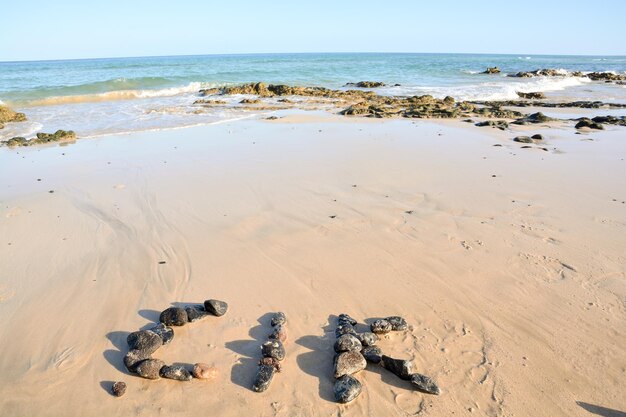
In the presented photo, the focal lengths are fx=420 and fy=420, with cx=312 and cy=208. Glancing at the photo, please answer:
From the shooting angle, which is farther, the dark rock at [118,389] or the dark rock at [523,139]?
the dark rock at [523,139]

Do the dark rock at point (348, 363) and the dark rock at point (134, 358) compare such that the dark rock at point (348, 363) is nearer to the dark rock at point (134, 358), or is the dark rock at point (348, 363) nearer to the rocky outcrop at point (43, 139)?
the dark rock at point (134, 358)

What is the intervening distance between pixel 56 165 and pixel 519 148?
34.5ft

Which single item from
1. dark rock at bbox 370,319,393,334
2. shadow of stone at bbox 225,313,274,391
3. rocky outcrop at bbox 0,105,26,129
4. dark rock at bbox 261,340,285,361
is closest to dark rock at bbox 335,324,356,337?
dark rock at bbox 370,319,393,334

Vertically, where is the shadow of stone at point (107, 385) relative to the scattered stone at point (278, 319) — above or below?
below

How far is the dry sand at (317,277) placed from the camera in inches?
123

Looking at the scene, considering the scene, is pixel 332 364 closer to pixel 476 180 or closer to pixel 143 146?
pixel 476 180

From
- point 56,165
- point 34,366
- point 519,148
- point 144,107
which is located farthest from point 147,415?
point 144,107

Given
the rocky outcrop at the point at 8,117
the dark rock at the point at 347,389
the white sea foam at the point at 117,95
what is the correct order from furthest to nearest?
the white sea foam at the point at 117,95 → the rocky outcrop at the point at 8,117 → the dark rock at the point at 347,389

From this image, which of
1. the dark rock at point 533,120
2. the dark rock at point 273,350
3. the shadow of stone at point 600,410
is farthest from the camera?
the dark rock at point 533,120

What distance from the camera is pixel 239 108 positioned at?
60.0ft

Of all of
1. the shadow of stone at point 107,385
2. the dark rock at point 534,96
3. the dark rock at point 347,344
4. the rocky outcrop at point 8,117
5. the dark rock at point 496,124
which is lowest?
the shadow of stone at point 107,385

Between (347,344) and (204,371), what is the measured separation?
3.72 ft

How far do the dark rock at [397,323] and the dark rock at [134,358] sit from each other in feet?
6.75

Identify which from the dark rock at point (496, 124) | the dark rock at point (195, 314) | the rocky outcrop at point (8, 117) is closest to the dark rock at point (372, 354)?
the dark rock at point (195, 314)
